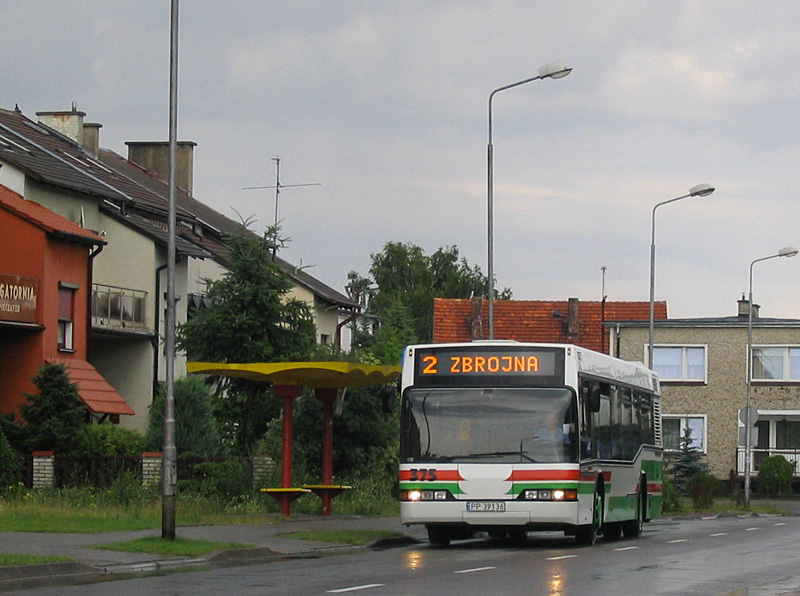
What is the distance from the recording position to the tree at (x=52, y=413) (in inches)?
1302

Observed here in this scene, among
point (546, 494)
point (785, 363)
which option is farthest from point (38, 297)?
point (785, 363)

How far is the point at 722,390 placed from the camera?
6038 cm

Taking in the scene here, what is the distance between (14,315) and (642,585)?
2458 centimetres

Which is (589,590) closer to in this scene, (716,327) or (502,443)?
(502,443)

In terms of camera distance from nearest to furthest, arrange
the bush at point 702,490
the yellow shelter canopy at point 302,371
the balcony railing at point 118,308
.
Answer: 1. the yellow shelter canopy at point 302,371
2. the bush at point 702,490
3. the balcony railing at point 118,308

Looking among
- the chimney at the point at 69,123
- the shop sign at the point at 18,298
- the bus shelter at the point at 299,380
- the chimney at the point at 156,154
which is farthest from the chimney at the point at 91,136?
the bus shelter at the point at 299,380

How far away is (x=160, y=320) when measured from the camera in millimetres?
47031

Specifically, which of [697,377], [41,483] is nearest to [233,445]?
[41,483]

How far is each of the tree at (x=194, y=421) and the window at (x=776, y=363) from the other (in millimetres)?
32873

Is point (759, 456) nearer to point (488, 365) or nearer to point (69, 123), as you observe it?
point (69, 123)

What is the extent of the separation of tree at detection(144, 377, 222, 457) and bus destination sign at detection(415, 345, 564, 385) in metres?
11.5

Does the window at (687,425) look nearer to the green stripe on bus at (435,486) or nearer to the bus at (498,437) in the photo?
the bus at (498,437)

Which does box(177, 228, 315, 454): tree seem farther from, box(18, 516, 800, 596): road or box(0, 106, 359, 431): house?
box(18, 516, 800, 596): road

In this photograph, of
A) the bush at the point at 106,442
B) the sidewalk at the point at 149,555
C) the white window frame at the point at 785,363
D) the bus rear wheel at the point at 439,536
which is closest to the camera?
the sidewalk at the point at 149,555
